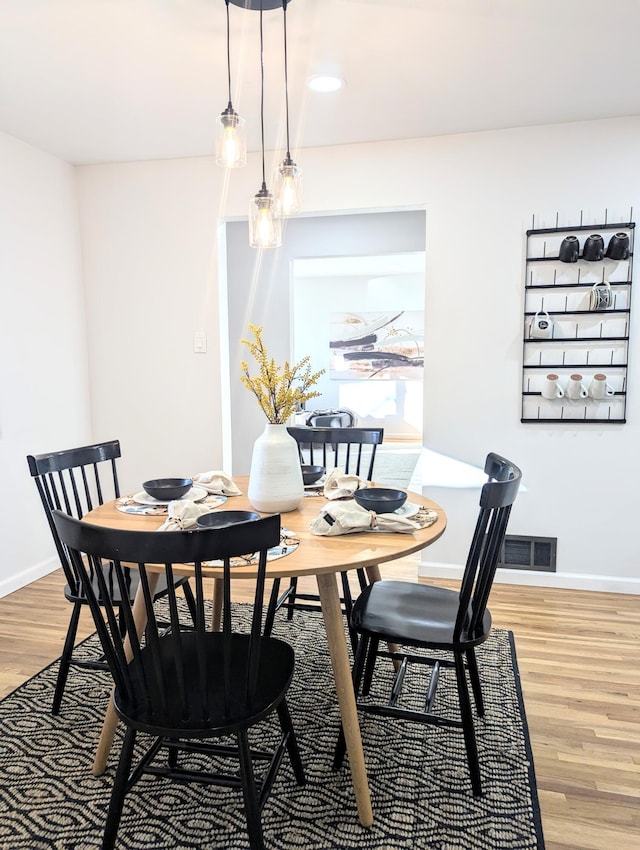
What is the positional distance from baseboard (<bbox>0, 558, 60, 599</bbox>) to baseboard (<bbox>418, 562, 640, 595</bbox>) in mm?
2172

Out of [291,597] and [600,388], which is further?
[600,388]

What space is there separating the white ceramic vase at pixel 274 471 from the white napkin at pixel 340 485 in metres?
0.20

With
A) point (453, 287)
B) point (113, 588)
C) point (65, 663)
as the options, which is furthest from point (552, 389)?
point (65, 663)

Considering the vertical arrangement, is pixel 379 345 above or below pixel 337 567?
above

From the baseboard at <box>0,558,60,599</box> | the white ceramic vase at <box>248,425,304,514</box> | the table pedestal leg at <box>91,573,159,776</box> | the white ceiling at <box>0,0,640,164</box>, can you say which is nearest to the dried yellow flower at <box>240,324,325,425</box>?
the white ceramic vase at <box>248,425,304,514</box>

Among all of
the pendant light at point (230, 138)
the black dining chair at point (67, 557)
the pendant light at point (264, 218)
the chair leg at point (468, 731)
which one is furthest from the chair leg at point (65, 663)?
the pendant light at point (230, 138)

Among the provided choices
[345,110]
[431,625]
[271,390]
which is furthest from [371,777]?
[345,110]

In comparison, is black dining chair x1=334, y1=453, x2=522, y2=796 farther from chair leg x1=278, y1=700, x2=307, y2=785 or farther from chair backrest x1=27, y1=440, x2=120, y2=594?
chair backrest x1=27, y1=440, x2=120, y2=594

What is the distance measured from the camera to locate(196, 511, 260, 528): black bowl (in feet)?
5.55

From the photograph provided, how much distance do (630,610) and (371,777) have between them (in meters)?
1.82

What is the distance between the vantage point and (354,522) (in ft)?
5.55

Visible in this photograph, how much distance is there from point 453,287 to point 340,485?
1.64 metres

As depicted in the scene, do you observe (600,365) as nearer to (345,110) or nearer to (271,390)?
(345,110)

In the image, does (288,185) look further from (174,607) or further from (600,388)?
(600,388)
